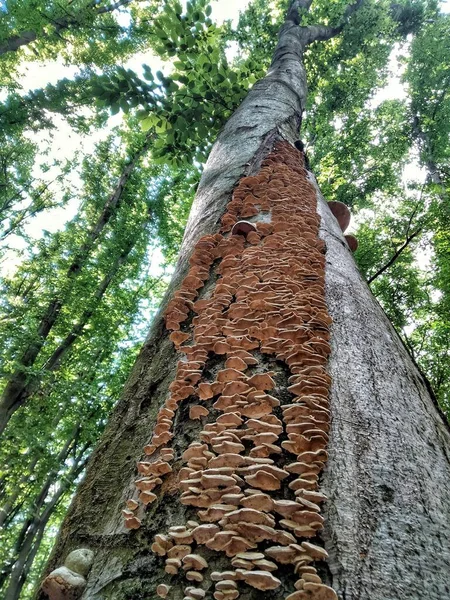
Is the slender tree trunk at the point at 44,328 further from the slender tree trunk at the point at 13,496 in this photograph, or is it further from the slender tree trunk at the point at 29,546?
the slender tree trunk at the point at 29,546

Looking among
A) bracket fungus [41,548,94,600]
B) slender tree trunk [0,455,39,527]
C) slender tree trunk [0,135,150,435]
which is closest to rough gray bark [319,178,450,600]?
bracket fungus [41,548,94,600]

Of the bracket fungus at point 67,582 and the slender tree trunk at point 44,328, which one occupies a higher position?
the slender tree trunk at point 44,328

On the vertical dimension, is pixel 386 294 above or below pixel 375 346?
above

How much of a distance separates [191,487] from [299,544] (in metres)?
0.27

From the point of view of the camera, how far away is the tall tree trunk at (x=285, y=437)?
2.45 feet

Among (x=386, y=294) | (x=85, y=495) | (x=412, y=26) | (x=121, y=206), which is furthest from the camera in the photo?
(x=412, y=26)

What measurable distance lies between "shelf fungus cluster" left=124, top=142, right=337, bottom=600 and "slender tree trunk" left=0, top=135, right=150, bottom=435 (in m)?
7.57

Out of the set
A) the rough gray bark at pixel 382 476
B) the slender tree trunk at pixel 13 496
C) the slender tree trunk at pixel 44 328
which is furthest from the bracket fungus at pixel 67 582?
the slender tree trunk at pixel 13 496

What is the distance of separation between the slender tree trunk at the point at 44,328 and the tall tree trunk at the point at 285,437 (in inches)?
298

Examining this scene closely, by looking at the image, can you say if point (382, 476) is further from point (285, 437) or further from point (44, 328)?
point (44, 328)

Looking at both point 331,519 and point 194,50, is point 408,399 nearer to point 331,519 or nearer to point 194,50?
point 331,519

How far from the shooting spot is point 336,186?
10961mm

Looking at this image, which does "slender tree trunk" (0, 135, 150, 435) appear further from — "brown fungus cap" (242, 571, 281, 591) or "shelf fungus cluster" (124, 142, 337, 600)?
"brown fungus cap" (242, 571, 281, 591)

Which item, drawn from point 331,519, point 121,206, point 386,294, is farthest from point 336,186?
point 331,519
